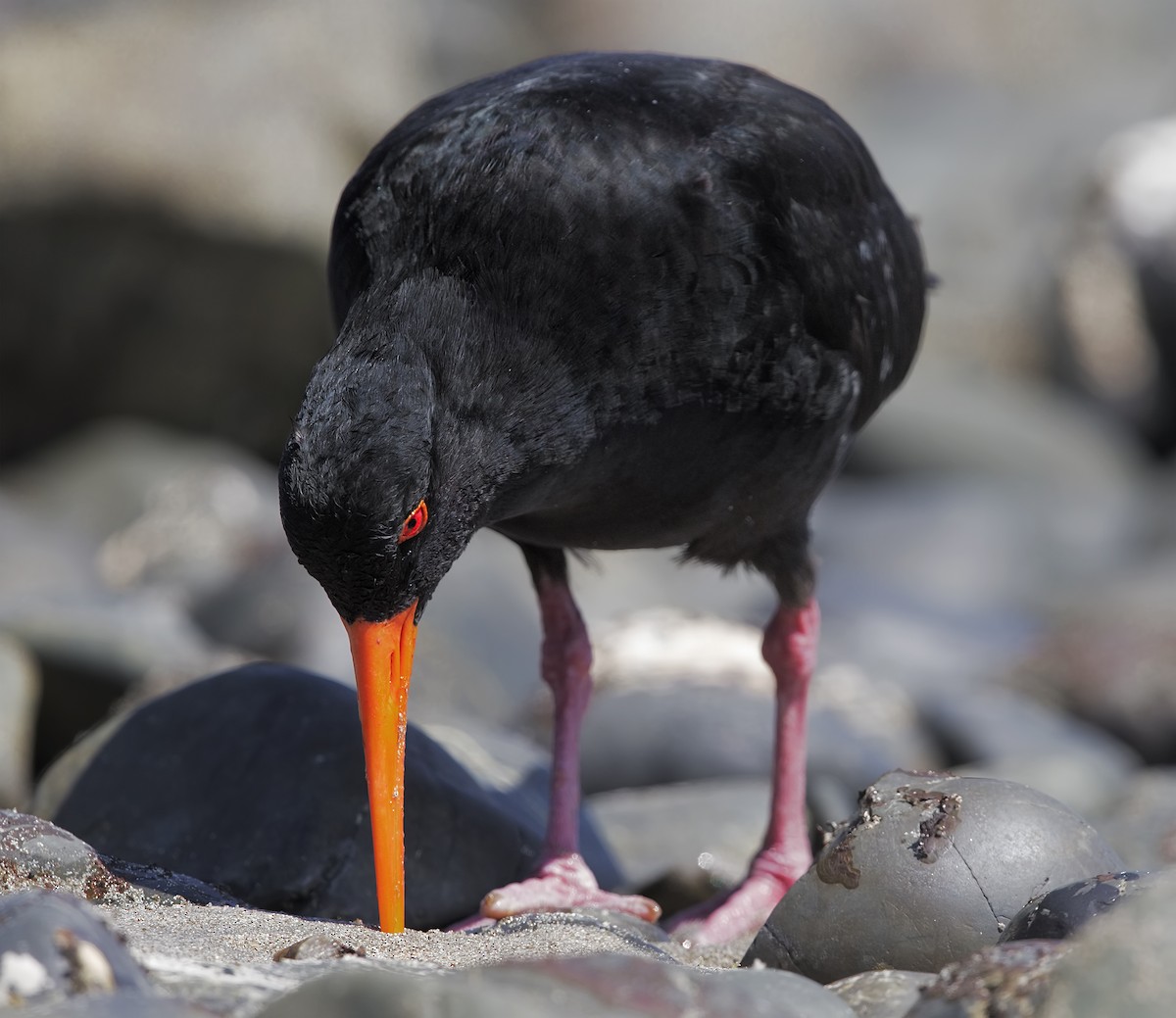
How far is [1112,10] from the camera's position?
74.7 feet

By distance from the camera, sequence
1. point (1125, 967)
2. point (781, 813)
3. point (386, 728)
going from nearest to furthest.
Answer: point (1125, 967), point (386, 728), point (781, 813)

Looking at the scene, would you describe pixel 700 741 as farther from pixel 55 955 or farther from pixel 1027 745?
pixel 55 955

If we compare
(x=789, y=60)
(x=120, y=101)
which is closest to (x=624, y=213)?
(x=120, y=101)

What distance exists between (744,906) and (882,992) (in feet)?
6.32

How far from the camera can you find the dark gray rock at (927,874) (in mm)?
3385

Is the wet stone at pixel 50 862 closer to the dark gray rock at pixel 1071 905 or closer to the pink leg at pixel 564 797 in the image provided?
the pink leg at pixel 564 797

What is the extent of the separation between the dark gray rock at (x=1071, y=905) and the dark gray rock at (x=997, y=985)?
284 millimetres

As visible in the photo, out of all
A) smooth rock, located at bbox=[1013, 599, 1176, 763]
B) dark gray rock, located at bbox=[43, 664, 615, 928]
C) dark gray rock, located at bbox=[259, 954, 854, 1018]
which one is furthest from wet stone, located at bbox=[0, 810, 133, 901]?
smooth rock, located at bbox=[1013, 599, 1176, 763]

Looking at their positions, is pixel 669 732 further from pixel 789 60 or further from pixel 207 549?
pixel 789 60

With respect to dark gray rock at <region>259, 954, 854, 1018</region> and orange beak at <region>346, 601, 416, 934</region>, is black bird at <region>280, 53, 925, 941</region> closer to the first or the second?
orange beak at <region>346, 601, 416, 934</region>

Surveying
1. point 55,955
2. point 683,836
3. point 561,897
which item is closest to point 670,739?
point 683,836

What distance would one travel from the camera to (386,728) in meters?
3.54

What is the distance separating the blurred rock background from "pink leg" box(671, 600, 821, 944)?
1.65 ft

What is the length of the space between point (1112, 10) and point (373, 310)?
21.7 metres
